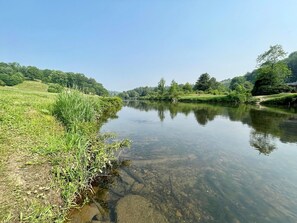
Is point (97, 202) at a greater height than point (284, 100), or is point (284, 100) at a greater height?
point (97, 202)

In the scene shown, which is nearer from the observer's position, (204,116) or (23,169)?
(23,169)

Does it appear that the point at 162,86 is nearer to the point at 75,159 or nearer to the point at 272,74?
the point at 272,74

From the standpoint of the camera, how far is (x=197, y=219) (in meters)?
3.75

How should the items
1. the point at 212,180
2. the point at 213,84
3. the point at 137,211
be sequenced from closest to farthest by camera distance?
the point at 137,211, the point at 212,180, the point at 213,84

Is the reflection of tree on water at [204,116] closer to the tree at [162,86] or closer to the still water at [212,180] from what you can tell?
the still water at [212,180]

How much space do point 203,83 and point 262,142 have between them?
70093 mm

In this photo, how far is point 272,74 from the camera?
47.0 m

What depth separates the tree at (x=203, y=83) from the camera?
75.2m

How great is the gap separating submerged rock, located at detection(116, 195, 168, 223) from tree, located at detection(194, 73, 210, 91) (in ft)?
249

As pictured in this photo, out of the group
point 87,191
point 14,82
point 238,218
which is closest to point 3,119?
point 87,191

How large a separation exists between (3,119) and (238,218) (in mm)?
6988

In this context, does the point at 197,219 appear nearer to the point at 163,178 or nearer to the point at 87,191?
the point at 163,178

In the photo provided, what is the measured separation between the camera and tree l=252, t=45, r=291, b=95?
149ft

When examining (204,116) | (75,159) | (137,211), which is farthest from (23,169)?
(204,116)
